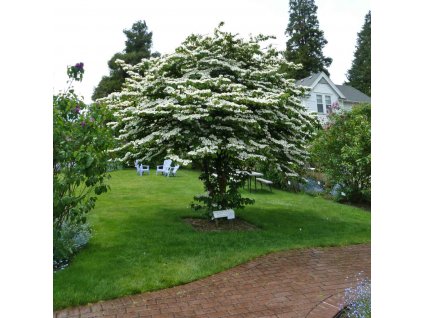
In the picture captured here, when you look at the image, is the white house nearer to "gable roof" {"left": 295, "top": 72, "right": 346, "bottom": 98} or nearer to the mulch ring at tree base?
"gable roof" {"left": 295, "top": 72, "right": 346, "bottom": 98}

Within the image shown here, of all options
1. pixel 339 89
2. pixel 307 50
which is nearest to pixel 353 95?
pixel 339 89

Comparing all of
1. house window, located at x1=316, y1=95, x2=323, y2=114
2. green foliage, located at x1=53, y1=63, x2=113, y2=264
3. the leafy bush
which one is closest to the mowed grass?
the leafy bush

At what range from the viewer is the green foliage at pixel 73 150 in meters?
3.52

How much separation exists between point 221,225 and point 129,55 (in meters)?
18.9

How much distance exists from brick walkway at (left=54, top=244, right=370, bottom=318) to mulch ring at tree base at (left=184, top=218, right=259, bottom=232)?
1.60 meters

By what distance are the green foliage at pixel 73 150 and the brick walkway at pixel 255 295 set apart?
111 centimetres

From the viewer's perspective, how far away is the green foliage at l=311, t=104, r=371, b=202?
29.0 feet

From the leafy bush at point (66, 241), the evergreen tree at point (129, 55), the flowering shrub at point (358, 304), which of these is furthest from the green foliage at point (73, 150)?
the evergreen tree at point (129, 55)

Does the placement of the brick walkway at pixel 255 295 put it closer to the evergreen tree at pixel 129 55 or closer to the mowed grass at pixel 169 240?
the mowed grass at pixel 169 240

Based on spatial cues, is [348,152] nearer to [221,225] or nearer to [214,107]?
[221,225]

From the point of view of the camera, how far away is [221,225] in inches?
242

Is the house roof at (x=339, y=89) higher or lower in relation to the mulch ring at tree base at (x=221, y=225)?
higher
